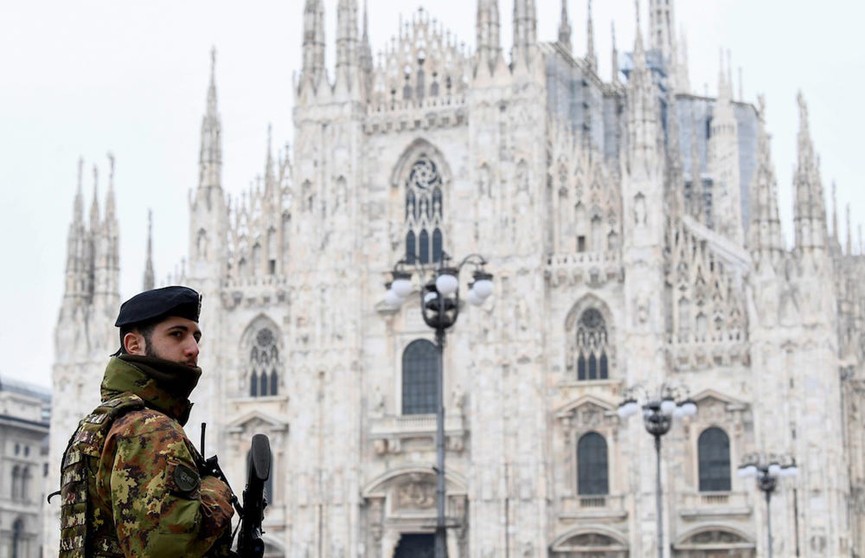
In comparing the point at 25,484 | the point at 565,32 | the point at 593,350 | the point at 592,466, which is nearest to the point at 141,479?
the point at 592,466

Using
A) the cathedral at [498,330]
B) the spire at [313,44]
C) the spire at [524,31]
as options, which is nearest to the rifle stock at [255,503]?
the cathedral at [498,330]

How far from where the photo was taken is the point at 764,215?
44.5 m

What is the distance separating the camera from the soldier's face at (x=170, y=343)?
480cm

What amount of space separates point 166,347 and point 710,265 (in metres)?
41.4

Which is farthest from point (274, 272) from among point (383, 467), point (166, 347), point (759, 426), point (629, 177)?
point (166, 347)

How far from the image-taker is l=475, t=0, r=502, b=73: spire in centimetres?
4694

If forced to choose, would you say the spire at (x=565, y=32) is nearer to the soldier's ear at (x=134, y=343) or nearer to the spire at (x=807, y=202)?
the spire at (x=807, y=202)

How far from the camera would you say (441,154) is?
4772cm

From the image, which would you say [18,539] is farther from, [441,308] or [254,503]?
[254,503]

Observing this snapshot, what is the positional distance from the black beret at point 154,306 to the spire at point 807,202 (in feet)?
133

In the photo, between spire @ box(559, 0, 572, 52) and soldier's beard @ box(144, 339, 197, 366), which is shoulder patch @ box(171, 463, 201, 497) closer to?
soldier's beard @ box(144, 339, 197, 366)

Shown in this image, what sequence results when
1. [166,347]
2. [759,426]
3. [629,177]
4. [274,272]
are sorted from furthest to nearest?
[274,272], [629,177], [759,426], [166,347]

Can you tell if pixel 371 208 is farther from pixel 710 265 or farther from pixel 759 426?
pixel 759 426

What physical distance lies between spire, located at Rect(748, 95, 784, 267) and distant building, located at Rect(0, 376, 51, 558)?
30.1m
